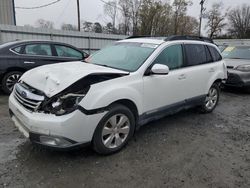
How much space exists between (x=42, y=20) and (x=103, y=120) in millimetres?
35558

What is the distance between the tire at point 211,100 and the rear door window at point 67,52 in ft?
14.3

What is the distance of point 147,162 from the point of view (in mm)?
3227

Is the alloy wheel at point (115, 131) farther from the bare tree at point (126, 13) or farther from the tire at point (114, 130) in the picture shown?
the bare tree at point (126, 13)

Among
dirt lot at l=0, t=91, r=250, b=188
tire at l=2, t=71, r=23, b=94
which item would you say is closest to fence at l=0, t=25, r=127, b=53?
tire at l=2, t=71, r=23, b=94

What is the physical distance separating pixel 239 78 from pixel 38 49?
630 cm

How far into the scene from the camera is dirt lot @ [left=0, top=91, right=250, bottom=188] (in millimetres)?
2799

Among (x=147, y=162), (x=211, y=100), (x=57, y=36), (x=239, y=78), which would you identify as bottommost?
(x=147, y=162)

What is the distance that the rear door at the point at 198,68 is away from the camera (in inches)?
179

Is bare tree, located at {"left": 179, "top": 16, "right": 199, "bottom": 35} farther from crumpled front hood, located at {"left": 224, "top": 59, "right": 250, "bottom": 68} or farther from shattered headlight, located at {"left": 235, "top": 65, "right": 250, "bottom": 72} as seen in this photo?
shattered headlight, located at {"left": 235, "top": 65, "right": 250, "bottom": 72}

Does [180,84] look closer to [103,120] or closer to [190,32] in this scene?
[103,120]

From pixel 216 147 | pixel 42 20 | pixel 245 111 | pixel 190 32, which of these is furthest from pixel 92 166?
pixel 190 32

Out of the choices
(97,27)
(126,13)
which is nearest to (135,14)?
(126,13)

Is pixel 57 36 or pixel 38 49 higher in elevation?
pixel 57 36

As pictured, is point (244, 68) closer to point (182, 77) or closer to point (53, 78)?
point (182, 77)
